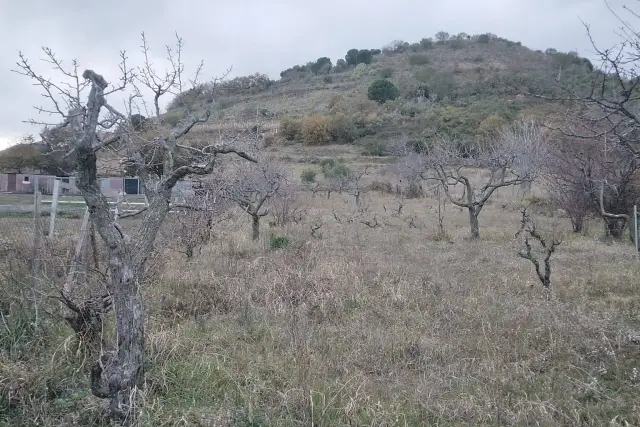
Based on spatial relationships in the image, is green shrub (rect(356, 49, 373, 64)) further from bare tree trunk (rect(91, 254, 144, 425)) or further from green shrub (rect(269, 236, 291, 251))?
bare tree trunk (rect(91, 254, 144, 425))

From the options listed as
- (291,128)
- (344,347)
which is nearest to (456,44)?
(291,128)

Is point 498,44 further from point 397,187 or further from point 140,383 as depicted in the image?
point 140,383

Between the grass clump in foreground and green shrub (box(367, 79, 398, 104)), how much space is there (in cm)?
4773

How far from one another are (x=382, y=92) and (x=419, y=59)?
15949mm

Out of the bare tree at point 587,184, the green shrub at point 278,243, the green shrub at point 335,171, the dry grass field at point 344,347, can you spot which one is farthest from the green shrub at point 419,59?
the dry grass field at point 344,347

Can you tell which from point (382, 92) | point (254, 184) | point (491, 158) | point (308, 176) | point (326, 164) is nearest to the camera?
point (254, 184)

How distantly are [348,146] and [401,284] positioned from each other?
39.1 m

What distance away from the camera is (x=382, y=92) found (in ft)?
177

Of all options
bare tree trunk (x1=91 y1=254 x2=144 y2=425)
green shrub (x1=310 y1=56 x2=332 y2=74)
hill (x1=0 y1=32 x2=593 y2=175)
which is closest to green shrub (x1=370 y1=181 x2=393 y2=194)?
hill (x1=0 y1=32 x2=593 y2=175)

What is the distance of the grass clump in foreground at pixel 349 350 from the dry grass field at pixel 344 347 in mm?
16

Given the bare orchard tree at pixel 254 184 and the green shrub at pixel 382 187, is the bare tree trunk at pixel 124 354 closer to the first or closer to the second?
the bare orchard tree at pixel 254 184

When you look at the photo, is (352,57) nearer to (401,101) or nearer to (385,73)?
(385,73)

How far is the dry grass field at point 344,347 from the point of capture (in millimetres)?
3713

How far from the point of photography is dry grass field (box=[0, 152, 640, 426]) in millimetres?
3713
